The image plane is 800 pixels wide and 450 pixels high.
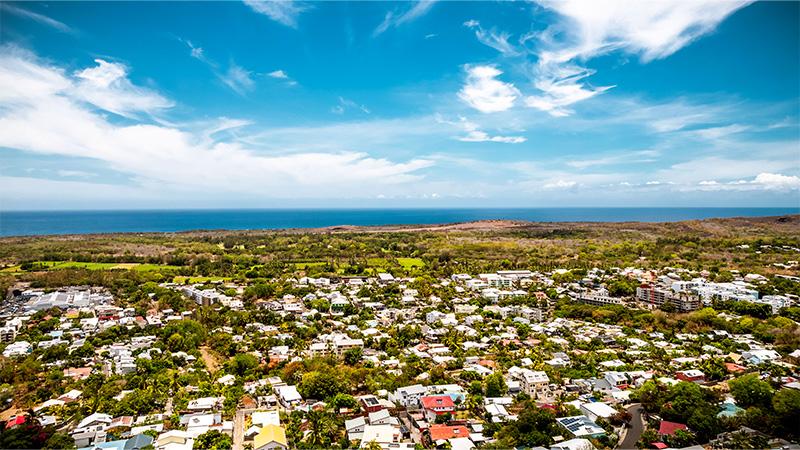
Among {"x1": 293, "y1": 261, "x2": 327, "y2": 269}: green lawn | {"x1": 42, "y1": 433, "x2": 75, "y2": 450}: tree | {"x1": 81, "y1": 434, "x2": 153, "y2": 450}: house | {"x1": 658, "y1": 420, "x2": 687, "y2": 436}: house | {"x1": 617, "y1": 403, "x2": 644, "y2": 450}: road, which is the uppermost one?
{"x1": 293, "y1": 261, "x2": 327, "y2": 269}: green lawn

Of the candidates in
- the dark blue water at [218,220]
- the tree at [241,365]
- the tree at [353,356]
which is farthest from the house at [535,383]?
the dark blue water at [218,220]

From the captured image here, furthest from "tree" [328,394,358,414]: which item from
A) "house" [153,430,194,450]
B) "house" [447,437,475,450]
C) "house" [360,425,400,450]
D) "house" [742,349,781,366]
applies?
"house" [742,349,781,366]

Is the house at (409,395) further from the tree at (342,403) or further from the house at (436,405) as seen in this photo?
the tree at (342,403)

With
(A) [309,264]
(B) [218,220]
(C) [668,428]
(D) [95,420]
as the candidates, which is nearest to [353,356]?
(D) [95,420]

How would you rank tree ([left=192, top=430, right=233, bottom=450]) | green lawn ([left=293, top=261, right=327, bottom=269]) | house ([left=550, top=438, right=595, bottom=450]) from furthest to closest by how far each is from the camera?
green lawn ([left=293, top=261, right=327, bottom=269]), tree ([left=192, top=430, right=233, bottom=450]), house ([left=550, top=438, right=595, bottom=450])

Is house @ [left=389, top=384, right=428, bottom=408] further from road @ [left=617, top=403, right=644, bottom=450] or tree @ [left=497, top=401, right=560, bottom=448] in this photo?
road @ [left=617, top=403, right=644, bottom=450]

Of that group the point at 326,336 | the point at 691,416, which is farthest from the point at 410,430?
the point at 326,336
